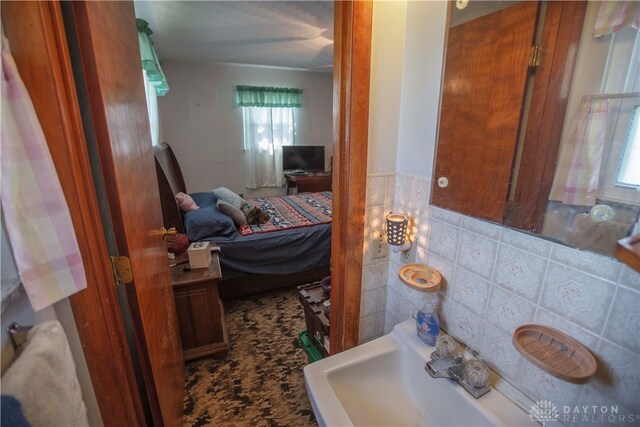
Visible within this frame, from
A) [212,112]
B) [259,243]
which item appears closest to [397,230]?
[259,243]

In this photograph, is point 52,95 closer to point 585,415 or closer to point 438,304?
point 438,304

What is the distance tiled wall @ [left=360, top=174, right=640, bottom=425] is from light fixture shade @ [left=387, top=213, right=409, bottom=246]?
0.16ft

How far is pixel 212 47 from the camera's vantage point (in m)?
3.32

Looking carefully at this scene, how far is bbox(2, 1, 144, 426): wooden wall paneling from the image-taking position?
579mm

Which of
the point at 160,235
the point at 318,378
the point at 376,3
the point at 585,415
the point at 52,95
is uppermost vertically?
the point at 376,3

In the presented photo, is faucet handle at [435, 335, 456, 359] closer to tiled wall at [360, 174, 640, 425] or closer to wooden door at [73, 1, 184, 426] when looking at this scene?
tiled wall at [360, 174, 640, 425]

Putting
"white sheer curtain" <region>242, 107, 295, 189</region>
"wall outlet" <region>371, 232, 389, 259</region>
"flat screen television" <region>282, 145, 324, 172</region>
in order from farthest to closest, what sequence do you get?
"flat screen television" <region>282, 145, 324, 172</region> → "white sheer curtain" <region>242, 107, 295, 189</region> → "wall outlet" <region>371, 232, 389, 259</region>

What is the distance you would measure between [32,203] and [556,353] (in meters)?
1.17

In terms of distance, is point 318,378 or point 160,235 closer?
point 318,378

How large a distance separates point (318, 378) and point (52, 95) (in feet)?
3.29

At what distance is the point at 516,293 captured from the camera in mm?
760

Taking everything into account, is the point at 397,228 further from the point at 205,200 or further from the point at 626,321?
the point at 205,200

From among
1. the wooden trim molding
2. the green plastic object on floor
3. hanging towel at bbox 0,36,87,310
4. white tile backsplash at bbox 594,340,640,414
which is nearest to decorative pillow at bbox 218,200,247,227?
the green plastic object on floor

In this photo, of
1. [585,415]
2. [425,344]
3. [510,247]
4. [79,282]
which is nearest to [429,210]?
[510,247]
